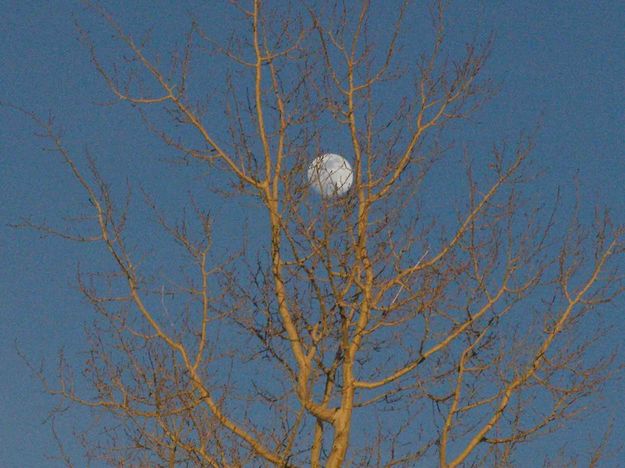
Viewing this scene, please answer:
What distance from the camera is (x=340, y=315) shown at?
10.5 metres

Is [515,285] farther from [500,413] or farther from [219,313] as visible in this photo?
[219,313]

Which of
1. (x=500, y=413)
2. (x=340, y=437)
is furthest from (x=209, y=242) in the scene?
(x=500, y=413)

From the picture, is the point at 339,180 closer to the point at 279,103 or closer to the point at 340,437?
the point at 279,103

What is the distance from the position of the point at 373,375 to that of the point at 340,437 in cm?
65

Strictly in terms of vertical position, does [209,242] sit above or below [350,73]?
below

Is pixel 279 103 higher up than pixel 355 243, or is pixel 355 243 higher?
pixel 279 103

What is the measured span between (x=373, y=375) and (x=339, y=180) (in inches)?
59.3

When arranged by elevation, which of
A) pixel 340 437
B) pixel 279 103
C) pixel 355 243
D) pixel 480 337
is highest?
pixel 279 103

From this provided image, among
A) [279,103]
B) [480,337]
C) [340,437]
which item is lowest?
[340,437]

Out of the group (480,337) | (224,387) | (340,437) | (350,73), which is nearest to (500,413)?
(480,337)

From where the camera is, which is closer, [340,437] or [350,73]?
[340,437]

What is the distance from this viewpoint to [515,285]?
1071 centimetres

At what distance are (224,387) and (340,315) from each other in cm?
103

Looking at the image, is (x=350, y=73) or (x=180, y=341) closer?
(x=180, y=341)
